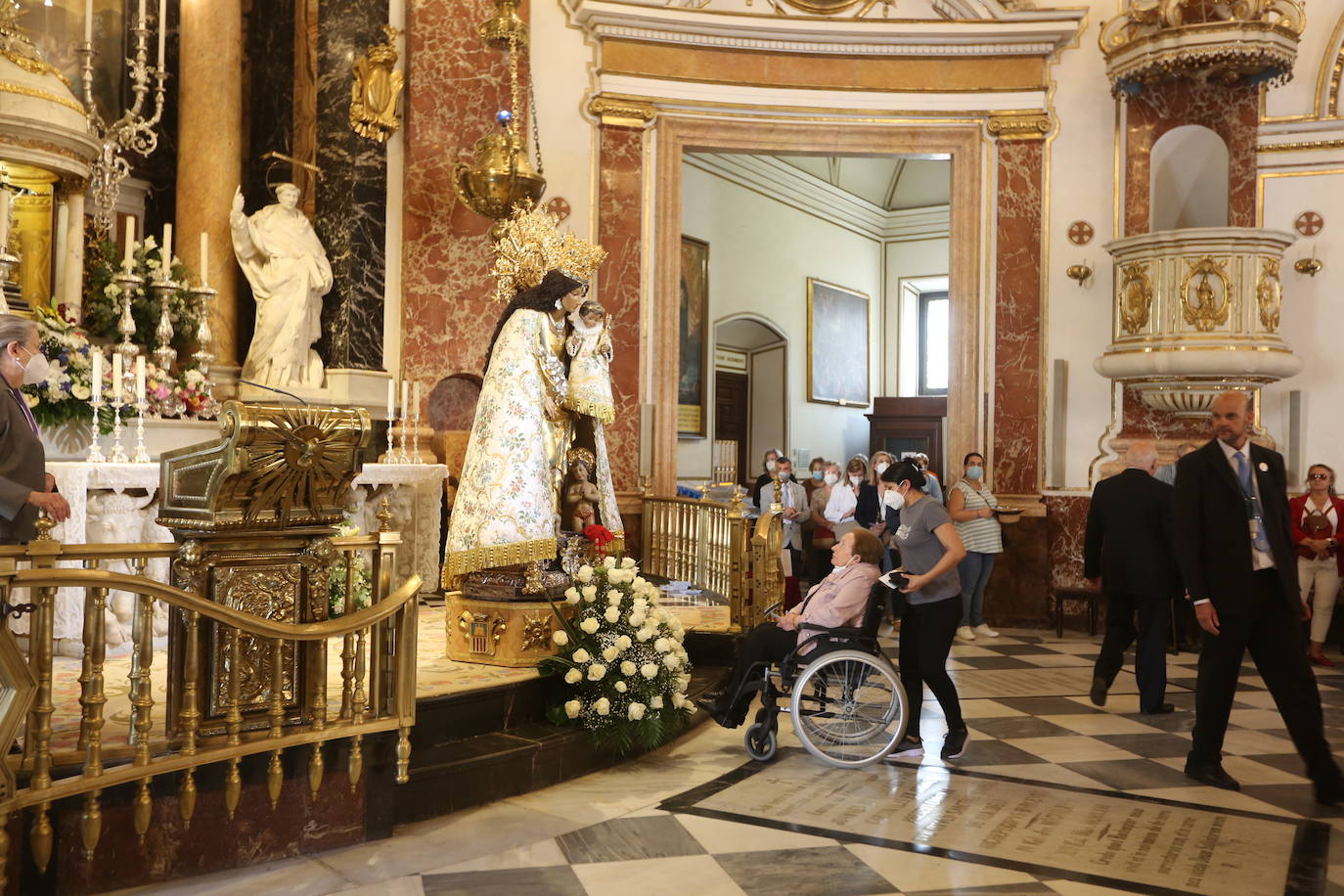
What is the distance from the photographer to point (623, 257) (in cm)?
1048

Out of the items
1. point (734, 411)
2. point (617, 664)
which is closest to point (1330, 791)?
point (617, 664)

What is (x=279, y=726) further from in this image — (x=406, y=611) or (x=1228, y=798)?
(x=1228, y=798)

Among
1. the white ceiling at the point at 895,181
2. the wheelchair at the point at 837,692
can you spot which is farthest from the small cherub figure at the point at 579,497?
the white ceiling at the point at 895,181

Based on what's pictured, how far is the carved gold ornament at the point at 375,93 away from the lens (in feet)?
29.7

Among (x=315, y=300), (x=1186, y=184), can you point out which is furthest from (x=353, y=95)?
(x=1186, y=184)

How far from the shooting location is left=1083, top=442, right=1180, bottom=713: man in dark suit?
6691 mm

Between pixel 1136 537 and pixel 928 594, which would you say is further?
pixel 1136 537

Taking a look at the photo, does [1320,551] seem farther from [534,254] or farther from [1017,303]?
[534,254]

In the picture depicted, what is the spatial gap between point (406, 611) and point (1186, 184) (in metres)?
9.44

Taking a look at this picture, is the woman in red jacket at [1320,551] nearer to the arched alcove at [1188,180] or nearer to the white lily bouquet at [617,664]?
the arched alcove at [1188,180]

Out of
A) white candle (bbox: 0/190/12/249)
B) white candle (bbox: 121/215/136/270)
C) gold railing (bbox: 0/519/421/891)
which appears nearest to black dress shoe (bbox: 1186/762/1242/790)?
gold railing (bbox: 0/519/421/891)

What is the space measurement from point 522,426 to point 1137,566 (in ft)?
12.2

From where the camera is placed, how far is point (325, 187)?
9008 millimetres

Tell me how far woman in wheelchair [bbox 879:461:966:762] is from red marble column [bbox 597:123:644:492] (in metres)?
4.90
